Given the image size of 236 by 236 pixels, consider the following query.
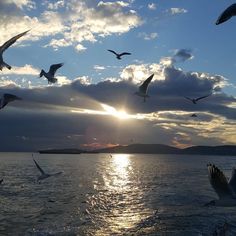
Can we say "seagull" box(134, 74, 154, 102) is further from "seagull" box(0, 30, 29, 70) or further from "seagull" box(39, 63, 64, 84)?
"seagull" box(0, 30, 29, 70)

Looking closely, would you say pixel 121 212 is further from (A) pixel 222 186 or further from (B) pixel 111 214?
(A) pixel 222 186

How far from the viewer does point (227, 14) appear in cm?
1214

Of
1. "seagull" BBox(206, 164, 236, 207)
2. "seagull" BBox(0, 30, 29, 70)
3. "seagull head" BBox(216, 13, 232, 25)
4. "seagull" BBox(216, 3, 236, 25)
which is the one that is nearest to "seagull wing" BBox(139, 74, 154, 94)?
"seagull" BBox(0, 30, 29, 70)

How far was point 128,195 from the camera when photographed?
4834 centimetres

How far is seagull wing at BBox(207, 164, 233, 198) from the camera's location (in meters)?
13.9

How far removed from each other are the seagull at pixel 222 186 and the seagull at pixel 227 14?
4.74 metres

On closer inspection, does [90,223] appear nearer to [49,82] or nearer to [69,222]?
[69,222]

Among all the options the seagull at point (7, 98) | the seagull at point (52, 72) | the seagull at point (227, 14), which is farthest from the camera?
the seagull at point (52, 72)

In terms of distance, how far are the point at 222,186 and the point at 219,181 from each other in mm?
392

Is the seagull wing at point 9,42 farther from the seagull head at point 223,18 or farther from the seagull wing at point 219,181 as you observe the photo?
the seagull wing at point 219,181

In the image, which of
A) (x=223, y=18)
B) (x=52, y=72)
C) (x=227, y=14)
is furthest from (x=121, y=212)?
(x=223, y=18)

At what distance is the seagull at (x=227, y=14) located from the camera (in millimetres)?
11733

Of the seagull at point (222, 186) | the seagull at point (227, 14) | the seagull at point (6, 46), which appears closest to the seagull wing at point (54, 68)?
the seagull at point (6, 46)

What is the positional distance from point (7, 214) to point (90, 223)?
279 inches
